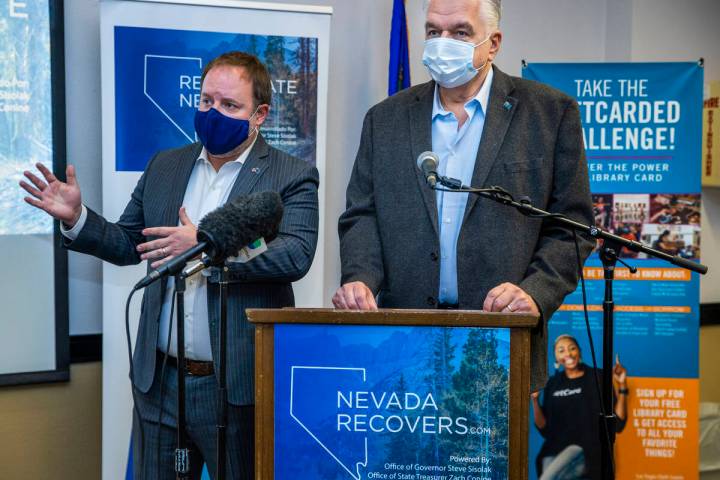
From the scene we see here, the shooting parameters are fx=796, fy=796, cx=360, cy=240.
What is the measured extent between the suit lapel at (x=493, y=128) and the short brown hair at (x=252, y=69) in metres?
0.64

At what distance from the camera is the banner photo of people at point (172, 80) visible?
316cm

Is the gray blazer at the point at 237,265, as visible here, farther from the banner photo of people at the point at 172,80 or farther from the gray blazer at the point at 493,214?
the banner photo of people at the point at 172,80

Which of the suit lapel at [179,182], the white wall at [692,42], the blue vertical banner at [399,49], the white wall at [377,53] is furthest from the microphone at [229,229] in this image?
the white wall at [692,42]

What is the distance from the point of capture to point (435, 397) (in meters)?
1.62

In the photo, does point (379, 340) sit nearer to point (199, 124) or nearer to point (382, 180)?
point (382, 180)

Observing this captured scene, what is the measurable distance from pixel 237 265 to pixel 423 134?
632mm

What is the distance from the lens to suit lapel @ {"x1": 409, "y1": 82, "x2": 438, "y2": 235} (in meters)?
2.09

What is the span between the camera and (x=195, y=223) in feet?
7.05

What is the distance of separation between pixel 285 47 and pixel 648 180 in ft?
5.85

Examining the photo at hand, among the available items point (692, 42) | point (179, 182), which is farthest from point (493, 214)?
point (692, 42)

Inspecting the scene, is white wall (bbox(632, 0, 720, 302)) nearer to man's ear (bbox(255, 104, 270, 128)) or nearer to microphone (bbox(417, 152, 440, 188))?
man's ear (bbox(255, 104, 270, 128))

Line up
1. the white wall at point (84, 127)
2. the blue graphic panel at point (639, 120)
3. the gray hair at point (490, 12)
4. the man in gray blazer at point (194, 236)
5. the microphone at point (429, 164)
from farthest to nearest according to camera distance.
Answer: the blue graphic panel at point (639, 120) → the white wall at point (84, 127) → the gray hair at point (490, 12) → the man in gray blazer at point (194, 236) → the microphone at point (429, 164)

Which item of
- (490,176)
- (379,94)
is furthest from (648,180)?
(490,176)

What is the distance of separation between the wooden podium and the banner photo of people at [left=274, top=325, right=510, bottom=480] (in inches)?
0.4
